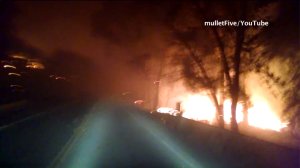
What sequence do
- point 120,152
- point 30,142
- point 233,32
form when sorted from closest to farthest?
1. point 120,152
2. point 30,142
3. point 233,32

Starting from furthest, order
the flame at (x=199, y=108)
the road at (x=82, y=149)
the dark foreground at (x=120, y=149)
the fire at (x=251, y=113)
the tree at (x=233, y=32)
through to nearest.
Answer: the flame at (x=199, y=108), the fire at (x=251, y=113), the tree at (x=233, y=32), the road at (x=82, y=149), the dark foreground at (x=120, y=149)

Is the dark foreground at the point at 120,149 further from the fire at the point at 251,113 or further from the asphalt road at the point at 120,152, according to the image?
the fire at the point at 251,113

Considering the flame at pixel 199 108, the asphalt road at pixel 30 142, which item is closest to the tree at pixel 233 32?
the asphalt road at pixel 30 142

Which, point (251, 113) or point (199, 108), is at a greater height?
point (199, 108)

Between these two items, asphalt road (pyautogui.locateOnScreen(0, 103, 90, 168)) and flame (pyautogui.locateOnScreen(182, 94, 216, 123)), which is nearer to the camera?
asphalt road (pyautogui.locateOnScreen(0, 103, 90, 168))

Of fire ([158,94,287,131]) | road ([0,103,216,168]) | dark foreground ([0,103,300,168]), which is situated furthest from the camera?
fire ([158,94,287,131])

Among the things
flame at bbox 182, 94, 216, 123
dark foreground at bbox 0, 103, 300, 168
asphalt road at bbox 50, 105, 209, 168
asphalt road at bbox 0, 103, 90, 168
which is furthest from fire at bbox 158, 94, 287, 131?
asphalt road at bbox 0, 103, 90, 168

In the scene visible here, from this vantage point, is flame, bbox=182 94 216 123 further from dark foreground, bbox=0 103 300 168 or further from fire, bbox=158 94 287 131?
dark foreground, bbox=0 103 300 168

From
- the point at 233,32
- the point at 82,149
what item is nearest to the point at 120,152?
the point at 82,149

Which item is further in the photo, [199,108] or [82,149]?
[199,108]

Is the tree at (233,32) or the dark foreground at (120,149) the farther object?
the tree at (233,32)

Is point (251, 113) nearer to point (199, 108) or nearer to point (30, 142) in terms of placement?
point (199, 108)

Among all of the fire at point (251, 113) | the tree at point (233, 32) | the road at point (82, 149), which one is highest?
the tree at point (233, 32)

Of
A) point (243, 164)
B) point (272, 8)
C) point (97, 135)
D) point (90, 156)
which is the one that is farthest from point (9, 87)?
point (243, 164)
